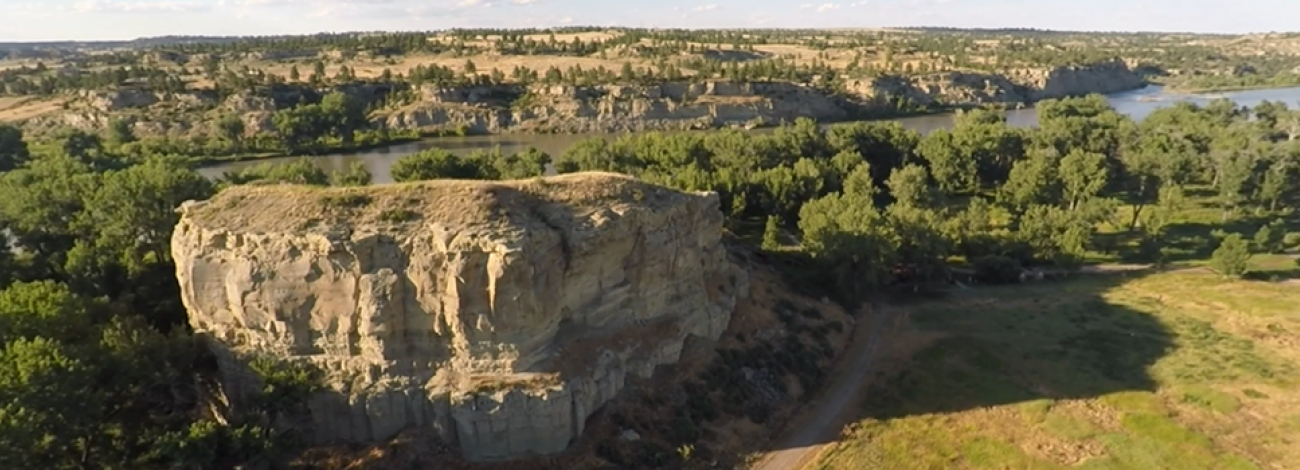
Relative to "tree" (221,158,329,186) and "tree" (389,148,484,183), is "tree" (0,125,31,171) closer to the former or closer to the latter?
"tree" (221,158,329,186)

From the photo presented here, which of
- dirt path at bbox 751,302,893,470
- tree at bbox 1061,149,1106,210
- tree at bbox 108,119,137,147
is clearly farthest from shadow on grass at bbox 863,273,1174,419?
tree at bbox 108,119,137,147

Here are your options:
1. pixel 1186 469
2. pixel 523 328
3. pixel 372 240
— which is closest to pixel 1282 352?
pixel 1186 469

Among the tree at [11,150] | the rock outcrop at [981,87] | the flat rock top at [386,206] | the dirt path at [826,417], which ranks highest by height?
the rock outcrop at [981,87]

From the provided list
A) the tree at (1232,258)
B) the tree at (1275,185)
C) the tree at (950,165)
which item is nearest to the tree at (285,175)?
the tree at (950,165)

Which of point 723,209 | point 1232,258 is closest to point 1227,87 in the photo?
point 1232,258

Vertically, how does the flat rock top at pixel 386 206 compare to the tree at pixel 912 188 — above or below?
above

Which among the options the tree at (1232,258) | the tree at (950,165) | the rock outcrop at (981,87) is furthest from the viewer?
the rock outcrop at (981,87)

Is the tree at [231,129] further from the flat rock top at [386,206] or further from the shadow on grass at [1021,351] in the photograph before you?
the shadow on grass at [1021,351]
